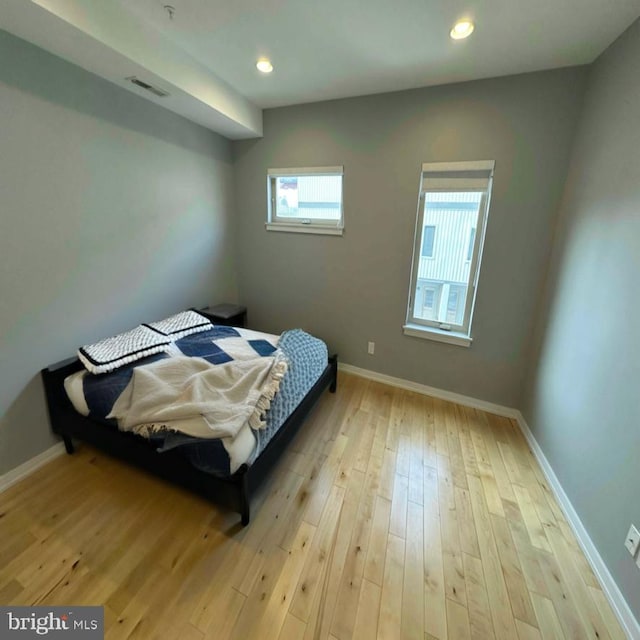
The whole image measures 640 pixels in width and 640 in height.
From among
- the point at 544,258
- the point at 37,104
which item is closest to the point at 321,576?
the point at 544,258

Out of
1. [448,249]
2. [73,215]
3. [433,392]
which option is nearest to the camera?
[73,215]

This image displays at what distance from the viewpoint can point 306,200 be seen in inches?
118

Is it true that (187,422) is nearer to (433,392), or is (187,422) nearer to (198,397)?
(198,397)

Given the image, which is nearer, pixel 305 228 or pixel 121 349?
pixel 121 349

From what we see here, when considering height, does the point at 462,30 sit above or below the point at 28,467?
above

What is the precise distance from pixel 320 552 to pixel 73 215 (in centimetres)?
246

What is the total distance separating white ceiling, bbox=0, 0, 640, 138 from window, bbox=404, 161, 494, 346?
0.67 metres

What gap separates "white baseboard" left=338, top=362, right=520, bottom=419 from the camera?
2551 millimetres

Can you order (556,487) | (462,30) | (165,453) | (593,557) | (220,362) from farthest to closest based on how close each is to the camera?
1. (220,362)
2. (556,487)
3. (462,30)
4. (165,453)
5. (593,557)

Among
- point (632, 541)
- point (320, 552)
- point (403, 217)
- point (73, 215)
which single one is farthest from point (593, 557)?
point (73, 215)

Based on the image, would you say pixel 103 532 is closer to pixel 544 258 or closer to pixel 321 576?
pixel 321 576

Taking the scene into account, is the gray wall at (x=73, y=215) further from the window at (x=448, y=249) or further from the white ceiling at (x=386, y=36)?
the window at (x=448, y=249)

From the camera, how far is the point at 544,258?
7.30 feet

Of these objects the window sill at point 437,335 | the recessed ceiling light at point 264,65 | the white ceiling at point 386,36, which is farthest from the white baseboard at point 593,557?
the recessed ceiling light at point 264,65
